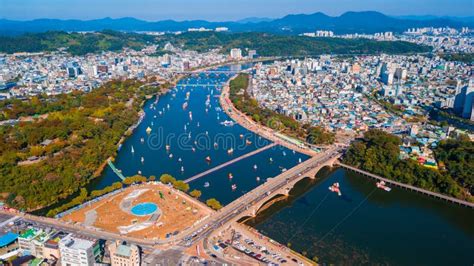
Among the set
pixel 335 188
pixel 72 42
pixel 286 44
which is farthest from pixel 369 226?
pixel 72 42

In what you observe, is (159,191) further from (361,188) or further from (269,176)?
(361,188)

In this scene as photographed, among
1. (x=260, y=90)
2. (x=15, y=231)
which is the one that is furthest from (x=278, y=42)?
(x=15, y=231)

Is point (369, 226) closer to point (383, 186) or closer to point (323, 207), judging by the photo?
point (323, 207)

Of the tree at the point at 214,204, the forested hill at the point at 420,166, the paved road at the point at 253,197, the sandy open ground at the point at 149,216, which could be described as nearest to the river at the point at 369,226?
the paved road at the point at 253,197

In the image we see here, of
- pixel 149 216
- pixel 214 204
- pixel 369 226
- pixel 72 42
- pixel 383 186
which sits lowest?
pixel 369 226

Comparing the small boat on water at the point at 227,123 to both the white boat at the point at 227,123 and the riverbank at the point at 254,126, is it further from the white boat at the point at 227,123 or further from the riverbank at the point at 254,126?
the riverbank at the point at 254,126
